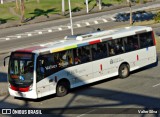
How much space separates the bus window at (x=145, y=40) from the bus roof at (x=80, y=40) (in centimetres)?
27

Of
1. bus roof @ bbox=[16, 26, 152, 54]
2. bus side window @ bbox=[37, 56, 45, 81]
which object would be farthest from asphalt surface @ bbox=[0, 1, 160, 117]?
bus roof @ bbox=[16, 26, 152, 54]

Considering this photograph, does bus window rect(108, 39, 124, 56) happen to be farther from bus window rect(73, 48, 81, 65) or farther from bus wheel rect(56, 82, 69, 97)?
bus wheel rect(56, 82, 69, 97)

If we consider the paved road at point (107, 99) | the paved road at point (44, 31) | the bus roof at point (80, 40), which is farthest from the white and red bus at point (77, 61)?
the paved road at point (44, 31)

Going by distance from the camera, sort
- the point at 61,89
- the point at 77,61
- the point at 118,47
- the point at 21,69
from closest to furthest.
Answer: the point at 21,69
the point at 61,89
the point at 77,61
the point at 118,47

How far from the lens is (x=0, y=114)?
57.6 feet

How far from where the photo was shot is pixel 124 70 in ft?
76.4

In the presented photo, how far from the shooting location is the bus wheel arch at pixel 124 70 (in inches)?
911

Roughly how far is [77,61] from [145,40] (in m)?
5.42

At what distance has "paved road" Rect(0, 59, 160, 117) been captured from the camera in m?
17.1

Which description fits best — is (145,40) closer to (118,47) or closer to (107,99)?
(118,47)

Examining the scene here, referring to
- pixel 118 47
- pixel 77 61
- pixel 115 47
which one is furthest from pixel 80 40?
pixel 118 47

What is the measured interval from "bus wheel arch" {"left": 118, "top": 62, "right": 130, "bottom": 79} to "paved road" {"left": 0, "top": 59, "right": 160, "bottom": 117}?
0.37 metres

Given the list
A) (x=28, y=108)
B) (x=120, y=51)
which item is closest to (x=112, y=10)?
(x=120, y=51)

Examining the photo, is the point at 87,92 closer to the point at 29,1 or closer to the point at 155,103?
the point at 155,103
